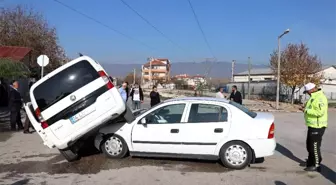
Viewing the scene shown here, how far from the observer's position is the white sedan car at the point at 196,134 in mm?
7086

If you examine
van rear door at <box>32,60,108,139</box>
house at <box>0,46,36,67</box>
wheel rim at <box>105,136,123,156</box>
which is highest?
house at <box>0,46,36,67</box>

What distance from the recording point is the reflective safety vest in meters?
6.84

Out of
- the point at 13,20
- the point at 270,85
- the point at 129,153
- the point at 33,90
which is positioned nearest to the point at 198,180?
the point at 129,153

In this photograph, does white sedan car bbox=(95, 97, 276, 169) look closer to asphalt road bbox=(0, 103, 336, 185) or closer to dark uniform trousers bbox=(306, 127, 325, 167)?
asphalt road bbox=(0, 103, 336, 185)

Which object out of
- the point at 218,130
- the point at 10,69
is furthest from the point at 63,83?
the point at 10,69

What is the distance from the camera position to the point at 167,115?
24.8 feet

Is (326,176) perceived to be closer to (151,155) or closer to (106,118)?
(151,155)

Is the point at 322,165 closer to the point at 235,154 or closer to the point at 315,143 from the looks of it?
the point at 315,143

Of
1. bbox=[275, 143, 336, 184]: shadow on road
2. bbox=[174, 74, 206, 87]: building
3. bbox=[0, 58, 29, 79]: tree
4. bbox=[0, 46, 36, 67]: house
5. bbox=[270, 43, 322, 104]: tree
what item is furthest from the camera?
bbox=[174, 74, 206, 87]: building

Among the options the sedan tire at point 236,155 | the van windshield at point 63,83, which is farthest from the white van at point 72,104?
the sedan tire at point 236,155

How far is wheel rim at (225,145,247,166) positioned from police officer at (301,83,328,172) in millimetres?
1310

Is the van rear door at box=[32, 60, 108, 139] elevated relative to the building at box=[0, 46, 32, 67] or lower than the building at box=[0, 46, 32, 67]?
lower

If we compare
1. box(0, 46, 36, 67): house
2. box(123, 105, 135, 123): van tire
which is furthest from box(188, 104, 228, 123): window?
box(0, 46, 36, 67): house

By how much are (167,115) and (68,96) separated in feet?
6.75
